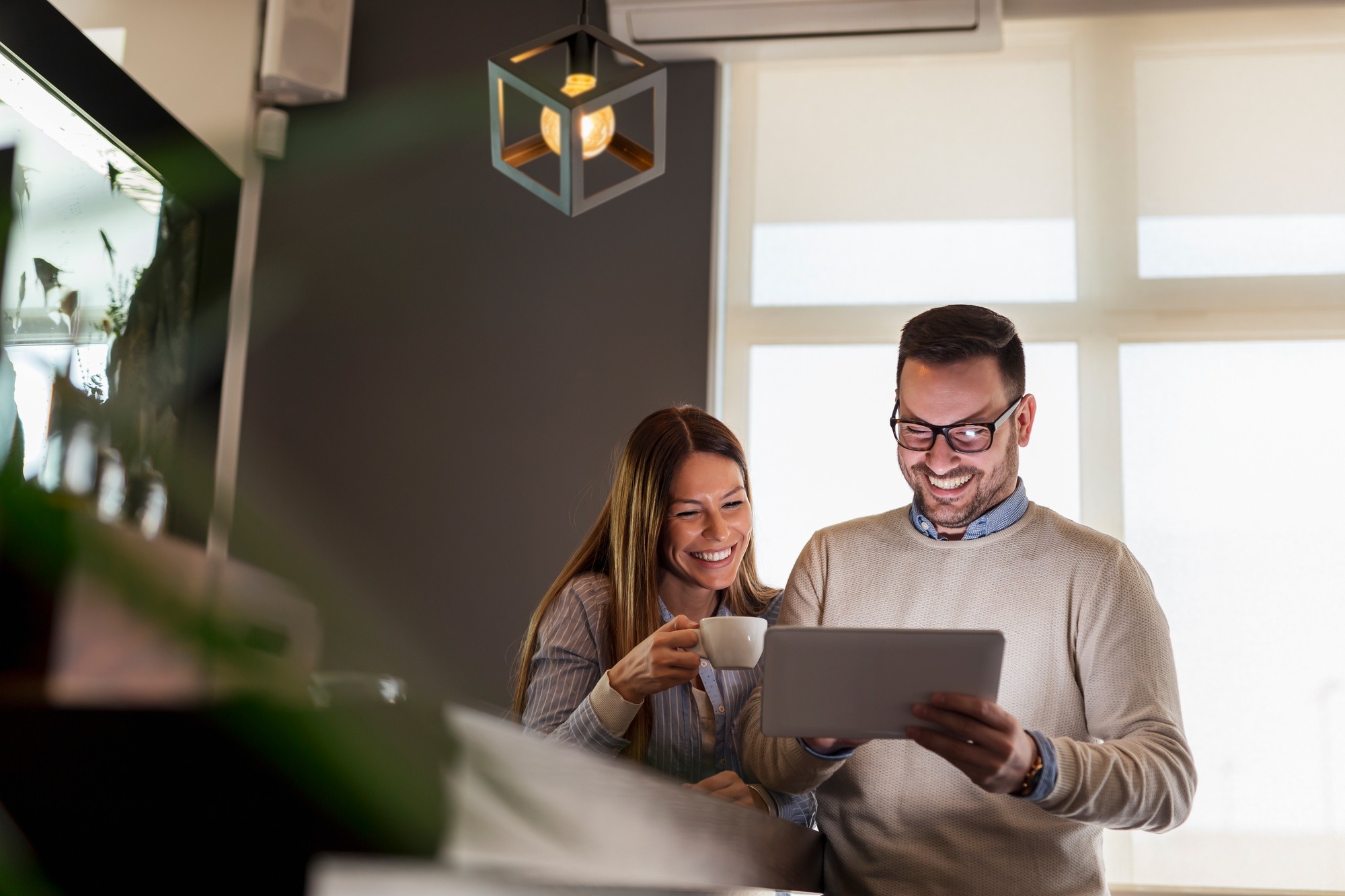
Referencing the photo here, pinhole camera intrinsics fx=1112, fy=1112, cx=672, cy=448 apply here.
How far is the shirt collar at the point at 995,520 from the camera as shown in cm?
182

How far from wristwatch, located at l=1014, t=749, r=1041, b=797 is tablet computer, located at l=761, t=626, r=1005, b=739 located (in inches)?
3.9

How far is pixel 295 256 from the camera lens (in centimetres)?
363

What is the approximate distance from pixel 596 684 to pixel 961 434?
77 cm

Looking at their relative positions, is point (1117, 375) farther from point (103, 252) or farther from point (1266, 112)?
point (103, 252)

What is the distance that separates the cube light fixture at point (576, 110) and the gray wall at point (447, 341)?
4.57ft

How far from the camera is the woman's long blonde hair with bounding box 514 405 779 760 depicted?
2049mm

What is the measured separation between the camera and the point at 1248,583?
121 inches

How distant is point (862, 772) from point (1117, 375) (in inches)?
77.8

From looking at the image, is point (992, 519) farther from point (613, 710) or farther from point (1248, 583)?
point (1248, 583)

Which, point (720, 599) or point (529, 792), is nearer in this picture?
point (529, 792)

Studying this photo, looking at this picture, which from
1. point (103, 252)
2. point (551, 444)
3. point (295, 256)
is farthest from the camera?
point (295, 256)

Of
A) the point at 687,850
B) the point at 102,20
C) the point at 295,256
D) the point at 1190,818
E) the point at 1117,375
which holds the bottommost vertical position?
the point at 1190,818

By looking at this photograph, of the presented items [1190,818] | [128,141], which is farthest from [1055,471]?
[128,141]

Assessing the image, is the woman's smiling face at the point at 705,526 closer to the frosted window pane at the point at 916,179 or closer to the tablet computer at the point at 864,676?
the tablet computer at the point at 864,676
